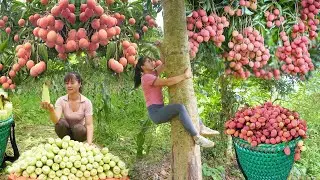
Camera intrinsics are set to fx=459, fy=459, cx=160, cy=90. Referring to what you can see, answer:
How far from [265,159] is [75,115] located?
1.52m

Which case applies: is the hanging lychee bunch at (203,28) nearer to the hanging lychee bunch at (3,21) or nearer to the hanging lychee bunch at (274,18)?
the hanging lychee bunch at (274,18)

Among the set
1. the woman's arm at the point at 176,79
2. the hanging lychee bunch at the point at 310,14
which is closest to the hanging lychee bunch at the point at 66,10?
the woman's arm at the point at 176,79

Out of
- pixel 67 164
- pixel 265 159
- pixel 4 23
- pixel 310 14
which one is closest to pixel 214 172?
pixel 265 159

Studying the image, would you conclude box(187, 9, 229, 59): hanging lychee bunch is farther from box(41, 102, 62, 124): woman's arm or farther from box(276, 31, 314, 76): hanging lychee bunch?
box(41, 102, 62, 124): woman's arm

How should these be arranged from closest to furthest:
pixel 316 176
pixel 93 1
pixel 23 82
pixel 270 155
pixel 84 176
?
pixel 84 176
pixel 93 1
pixel 270 155
pixel 23 82
pixel 316 176

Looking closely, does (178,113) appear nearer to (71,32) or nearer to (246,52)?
(71,32)

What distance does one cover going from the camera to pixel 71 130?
368 centimetres

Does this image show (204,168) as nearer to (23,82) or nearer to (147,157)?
(147,157)

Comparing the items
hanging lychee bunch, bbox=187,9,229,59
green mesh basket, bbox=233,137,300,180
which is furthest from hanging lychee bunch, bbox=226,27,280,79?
green mesh basket, bbox=233,137,300,180

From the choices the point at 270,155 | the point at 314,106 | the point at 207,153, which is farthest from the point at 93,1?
the point at 314,106

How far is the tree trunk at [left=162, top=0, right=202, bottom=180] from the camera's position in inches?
111

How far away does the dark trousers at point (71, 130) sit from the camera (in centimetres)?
360

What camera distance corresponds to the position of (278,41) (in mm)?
3902

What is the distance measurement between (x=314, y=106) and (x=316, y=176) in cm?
132
